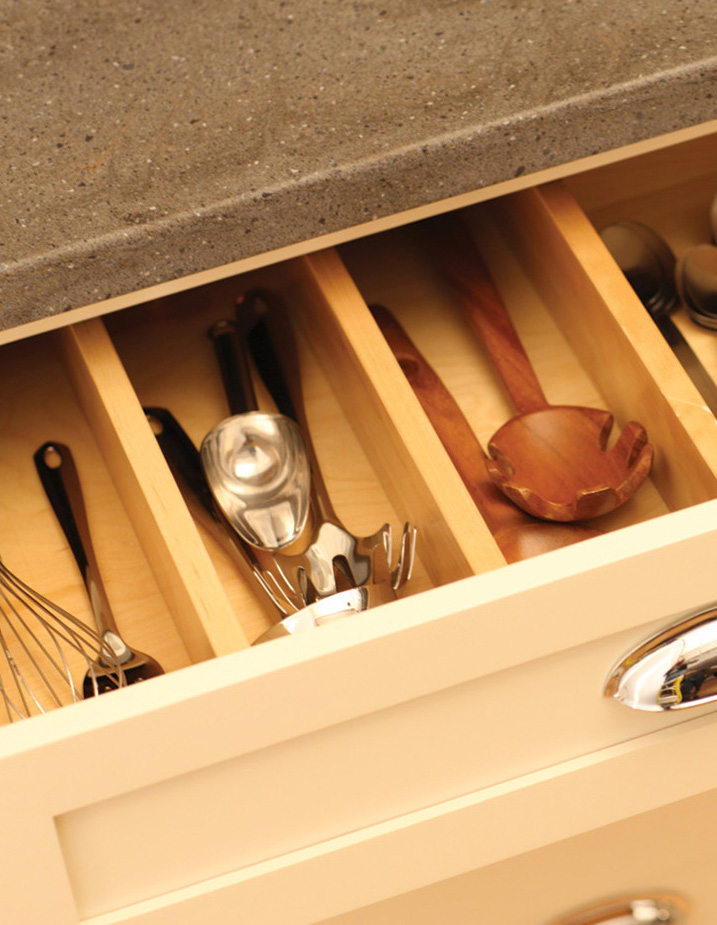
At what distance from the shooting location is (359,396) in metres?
0.60

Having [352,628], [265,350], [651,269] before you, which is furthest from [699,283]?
[352,628]

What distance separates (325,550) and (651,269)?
0.30 meters

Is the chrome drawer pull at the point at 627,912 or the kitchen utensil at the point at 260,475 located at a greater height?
the kitchen utensil at the point at 260,475

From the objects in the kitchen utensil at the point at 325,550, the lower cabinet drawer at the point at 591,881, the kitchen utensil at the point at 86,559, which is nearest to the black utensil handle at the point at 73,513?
the kitchen utensil at the point at 86,559

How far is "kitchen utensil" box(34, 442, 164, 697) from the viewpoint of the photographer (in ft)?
1.75

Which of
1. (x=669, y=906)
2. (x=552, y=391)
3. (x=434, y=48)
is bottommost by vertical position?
(x=669, y=906)

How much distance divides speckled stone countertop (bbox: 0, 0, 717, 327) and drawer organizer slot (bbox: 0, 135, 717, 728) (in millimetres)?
86

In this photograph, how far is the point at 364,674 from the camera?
A: 0.40 meters

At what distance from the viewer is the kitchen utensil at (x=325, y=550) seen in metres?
0.56

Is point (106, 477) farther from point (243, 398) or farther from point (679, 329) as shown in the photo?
point (679, 329)

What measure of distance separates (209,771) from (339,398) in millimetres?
294

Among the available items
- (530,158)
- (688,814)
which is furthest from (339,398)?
(688,814)

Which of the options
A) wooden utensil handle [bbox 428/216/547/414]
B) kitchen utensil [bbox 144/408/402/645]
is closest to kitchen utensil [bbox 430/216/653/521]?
wooden utensil handle [bbox 428/216/547/414]

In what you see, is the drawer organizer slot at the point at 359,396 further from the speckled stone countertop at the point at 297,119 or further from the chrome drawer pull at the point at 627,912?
the chrome drawer pull at the point at 627,912
